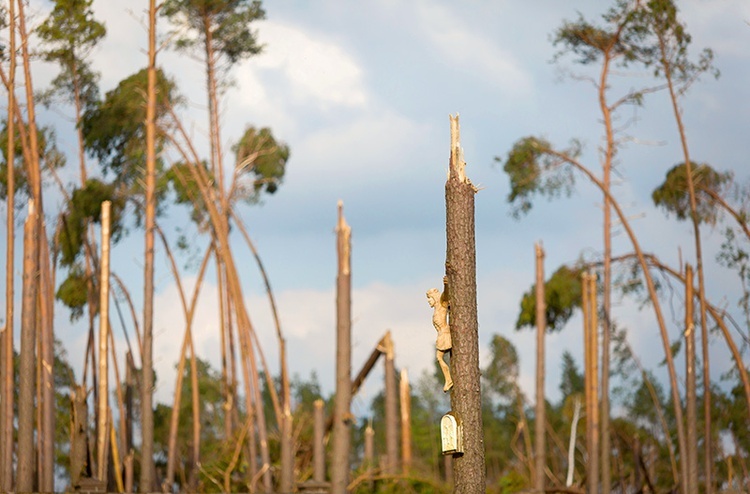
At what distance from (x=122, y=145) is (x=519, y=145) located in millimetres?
9250

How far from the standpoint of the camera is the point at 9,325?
21547 millimetres

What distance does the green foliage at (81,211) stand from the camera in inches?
1059

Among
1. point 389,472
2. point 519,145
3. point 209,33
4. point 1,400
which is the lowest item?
point 389,472

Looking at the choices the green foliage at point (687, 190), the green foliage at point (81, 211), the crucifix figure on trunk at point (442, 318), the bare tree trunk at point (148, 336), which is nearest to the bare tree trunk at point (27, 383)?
the bare tree trunk at point (148, 336)

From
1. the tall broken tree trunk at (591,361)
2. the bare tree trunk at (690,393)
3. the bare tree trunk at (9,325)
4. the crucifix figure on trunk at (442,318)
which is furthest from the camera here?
the tall broken tree trunk at (591,361)

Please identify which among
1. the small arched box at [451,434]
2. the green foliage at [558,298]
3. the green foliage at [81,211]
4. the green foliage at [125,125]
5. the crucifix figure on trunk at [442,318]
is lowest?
the small arched box at [451,434]

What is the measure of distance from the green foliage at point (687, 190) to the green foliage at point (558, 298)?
8.66 ft

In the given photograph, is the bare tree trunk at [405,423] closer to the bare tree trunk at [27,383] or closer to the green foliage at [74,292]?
the green foliage at [74,292]

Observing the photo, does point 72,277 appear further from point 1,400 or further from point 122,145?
point 1,400

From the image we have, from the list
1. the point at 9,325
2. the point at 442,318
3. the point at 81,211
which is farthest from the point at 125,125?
the point at 442,318

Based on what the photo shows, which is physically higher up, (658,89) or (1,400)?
(658,89)

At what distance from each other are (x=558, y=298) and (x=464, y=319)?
19.5 metres

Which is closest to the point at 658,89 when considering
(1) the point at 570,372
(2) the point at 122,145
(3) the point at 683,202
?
(3) the point at 683,202

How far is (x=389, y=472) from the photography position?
22516 millimetres
